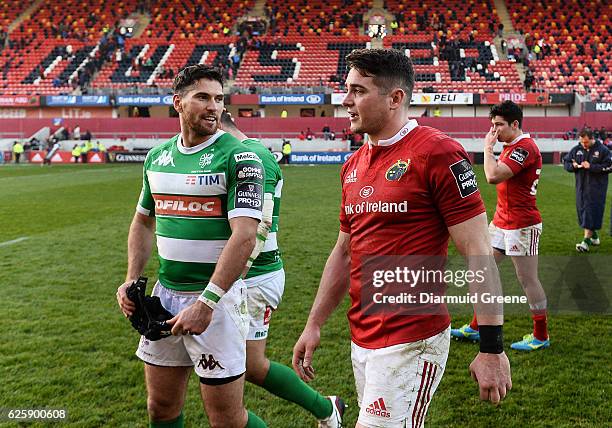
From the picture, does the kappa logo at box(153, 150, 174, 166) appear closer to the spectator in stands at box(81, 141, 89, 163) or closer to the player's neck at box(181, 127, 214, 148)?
the player's neck at box(181, 127, 214, 148)

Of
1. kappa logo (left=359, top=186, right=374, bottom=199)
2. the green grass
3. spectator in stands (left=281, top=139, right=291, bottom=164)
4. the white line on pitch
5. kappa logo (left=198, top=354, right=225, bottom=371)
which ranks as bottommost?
spectator in stands (left=281, top=139, right=291, bottom=164)

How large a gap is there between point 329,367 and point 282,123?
31.7m

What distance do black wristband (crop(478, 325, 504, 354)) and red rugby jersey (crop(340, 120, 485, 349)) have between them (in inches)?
10.5

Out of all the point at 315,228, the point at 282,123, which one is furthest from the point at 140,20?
the point at 315,228

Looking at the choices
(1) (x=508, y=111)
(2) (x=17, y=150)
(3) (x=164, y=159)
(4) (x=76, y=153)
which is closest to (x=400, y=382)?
(3) (x=164, y=159)

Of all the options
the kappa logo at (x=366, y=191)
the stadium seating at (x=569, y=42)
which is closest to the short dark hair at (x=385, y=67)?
the kappa logo at (x=366, y=191)

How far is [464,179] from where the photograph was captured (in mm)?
2309

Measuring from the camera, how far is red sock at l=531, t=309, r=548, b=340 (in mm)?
5051

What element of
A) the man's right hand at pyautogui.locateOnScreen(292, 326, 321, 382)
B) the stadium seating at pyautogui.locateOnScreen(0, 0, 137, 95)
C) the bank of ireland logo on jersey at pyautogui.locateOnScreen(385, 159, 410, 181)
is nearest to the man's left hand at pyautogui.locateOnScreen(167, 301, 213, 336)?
the man's right hand at pyautogui.locateOnScreen(292, 326, 321, 382)

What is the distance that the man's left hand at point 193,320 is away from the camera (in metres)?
2.64

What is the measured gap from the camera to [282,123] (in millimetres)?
35625

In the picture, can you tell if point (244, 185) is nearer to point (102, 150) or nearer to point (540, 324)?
point (540, 324)

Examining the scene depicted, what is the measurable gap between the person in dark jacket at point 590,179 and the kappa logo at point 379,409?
8177mm

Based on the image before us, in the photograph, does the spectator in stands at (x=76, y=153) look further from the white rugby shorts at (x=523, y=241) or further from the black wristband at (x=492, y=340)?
the black wristband at (x=492, y=340)
